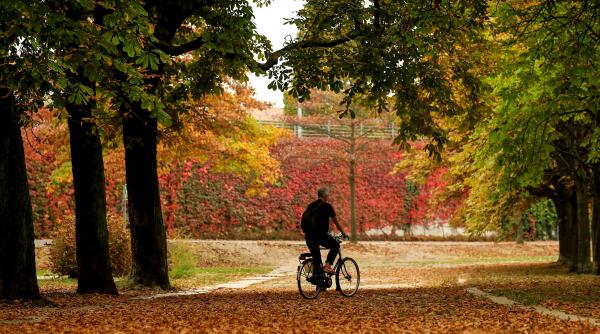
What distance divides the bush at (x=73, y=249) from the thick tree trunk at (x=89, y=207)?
5957 millimetres

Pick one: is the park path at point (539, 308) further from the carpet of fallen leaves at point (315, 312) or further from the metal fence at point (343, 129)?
the metal fence at point (343, 129)

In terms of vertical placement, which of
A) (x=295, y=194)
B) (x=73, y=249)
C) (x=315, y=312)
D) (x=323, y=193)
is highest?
(x=323, y=193)

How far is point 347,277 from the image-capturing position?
14102mm

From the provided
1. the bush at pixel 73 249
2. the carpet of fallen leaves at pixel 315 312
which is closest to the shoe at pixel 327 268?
the carpet of fallen leaves at pixel 315 312

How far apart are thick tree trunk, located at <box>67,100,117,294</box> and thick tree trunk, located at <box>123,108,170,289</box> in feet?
4.40

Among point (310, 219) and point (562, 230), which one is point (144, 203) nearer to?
point (310, 219)

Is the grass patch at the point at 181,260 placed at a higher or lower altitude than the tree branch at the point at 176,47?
lower

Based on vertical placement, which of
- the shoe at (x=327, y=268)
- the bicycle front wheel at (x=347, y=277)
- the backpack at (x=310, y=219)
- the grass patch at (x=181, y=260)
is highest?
the backpack at (x=310, y=219)

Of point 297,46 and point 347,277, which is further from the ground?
point 297,46

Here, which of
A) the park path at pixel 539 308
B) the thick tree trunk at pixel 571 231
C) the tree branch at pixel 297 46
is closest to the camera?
the park path at pixel 539 308

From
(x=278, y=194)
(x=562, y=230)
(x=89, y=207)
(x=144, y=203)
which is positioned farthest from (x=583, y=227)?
(x=278, y=194)

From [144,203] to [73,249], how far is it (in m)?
5.71

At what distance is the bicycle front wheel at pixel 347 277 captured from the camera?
14.0m

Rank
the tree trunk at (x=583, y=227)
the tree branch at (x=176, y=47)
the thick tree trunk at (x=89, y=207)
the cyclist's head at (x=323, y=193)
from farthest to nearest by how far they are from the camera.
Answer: the tree trunk at (x=583, y=227)
the tree branch at (x=176, y=47)
the thick tree trunk at (x=89, y=207)
the cyclist's head at (x=323, y=193)
